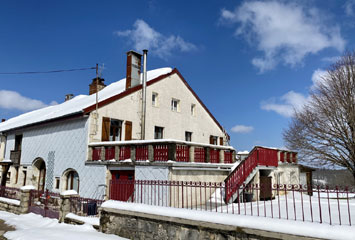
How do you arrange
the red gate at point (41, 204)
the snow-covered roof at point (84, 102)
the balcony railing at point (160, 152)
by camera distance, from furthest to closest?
the snow-covered roof at point (84, 102) < the red gate at point (41, 204) < the balcony railing at point (160, 152)

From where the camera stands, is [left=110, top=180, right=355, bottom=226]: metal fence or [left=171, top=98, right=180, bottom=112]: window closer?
[left=110, top=180, right=355, bottom=226]: metal fence

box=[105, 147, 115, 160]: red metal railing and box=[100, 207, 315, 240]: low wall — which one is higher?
box=[105, 147, 115, 160]: red metal railing

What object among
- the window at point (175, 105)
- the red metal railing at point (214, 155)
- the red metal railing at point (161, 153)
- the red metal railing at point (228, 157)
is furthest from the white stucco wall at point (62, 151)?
the window at point (175, 105)

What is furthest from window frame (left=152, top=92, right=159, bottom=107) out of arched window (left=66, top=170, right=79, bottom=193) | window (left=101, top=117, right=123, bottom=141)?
arched window (left=66, top=170, right=79, bottom=193)

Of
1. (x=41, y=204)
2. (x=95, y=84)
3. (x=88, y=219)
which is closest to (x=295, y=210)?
(x=88, y=219)

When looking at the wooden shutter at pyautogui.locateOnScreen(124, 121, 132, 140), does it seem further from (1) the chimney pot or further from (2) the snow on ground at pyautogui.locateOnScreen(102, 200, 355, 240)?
(1) the chimney pot

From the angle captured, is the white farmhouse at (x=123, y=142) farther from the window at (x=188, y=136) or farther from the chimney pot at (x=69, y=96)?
the chimney pot at (x=69, y=96)

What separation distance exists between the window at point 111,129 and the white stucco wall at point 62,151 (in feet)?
3.22

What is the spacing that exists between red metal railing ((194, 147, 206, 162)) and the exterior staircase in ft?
5.74

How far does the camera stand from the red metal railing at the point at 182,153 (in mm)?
11437

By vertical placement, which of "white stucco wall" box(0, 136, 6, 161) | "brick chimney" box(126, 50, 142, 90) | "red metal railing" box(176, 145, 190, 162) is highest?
"brick chimney" box(126, 50, 142, 90)

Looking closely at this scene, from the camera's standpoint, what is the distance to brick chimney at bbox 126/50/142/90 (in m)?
18.3

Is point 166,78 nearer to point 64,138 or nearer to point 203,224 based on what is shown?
point 64,138

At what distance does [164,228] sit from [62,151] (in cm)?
1181
